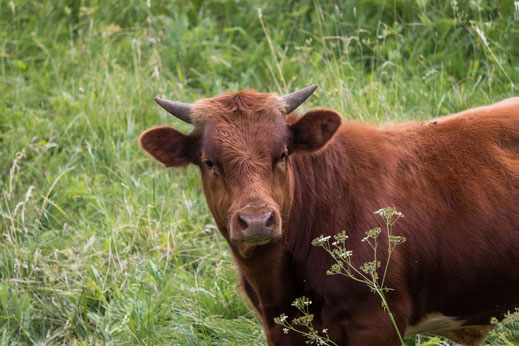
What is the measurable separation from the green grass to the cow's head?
1165mm

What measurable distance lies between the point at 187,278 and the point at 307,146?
1729 millimetres

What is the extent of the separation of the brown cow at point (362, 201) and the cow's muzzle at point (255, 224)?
0.18 meters

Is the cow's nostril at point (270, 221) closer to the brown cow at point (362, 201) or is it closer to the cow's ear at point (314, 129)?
the brown cow at point (362, 201)

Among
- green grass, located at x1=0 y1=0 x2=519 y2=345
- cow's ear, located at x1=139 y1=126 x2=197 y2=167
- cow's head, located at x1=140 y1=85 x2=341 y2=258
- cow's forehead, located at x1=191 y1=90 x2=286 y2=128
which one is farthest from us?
green grass, located at x1=0 y1=0 x2=519 y2=345

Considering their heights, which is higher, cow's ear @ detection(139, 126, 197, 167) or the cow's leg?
cow's ear @ detection(139, 126, 197, 167)

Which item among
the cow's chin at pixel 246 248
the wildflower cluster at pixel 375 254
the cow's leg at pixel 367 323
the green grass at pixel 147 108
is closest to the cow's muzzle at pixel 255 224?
the cow's chin at pixel 246 248

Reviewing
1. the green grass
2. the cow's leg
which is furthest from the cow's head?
the green grass

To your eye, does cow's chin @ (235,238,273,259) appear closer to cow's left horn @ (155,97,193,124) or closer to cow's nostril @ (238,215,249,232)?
cow's nostril @ (238,215,249,232)

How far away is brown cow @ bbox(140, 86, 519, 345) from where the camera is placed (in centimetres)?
443

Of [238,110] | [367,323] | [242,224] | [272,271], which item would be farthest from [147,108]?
[367,323]

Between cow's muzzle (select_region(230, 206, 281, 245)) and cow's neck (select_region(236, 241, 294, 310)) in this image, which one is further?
cow's neck (select_region(236, 241, 294, 310))

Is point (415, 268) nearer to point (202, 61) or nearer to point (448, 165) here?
point (448, 165)

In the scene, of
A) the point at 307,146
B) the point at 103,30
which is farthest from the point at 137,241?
the point at 103,30

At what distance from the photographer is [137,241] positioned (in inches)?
247
